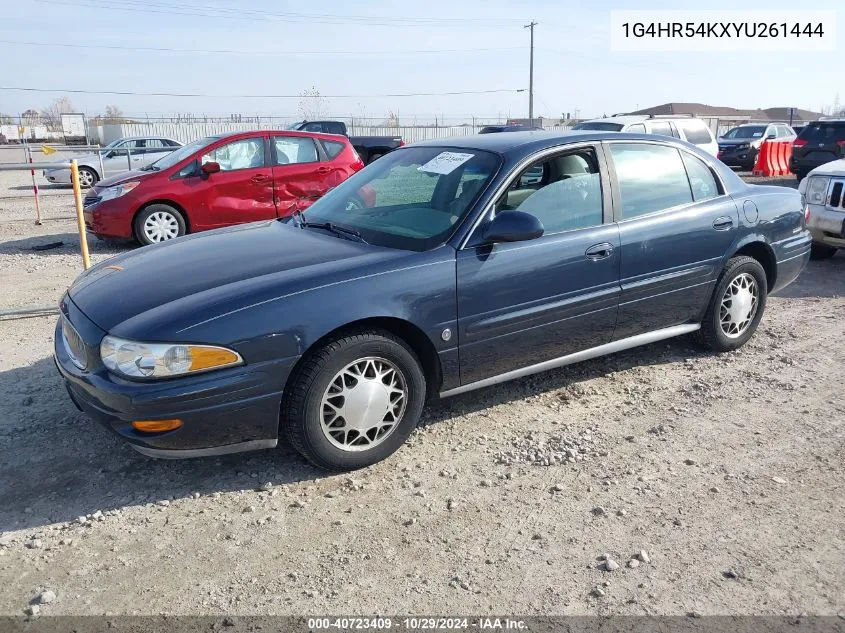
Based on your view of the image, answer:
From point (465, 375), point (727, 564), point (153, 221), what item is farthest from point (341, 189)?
point (153, 221)

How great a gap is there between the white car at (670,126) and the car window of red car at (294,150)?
190 inches

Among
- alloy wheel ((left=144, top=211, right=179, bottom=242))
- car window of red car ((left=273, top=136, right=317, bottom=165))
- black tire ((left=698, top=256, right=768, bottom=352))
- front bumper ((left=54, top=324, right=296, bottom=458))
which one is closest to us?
front bumper ((left=54, top=324, right=296, bottom=458))

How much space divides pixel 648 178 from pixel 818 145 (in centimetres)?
1281

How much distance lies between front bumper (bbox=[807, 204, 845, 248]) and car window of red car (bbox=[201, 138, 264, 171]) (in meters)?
6.71

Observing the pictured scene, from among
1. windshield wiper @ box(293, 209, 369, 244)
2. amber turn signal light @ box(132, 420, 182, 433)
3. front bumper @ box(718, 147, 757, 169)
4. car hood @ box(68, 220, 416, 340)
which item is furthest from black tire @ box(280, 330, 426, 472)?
front bumper @ box(718, 147, 757, 169)

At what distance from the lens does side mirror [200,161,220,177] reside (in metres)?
8.92

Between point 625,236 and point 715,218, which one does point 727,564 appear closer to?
point 625,236

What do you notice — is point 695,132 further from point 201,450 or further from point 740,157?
point 201,450

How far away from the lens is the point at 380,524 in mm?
3045

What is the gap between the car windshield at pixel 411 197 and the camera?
148 inches

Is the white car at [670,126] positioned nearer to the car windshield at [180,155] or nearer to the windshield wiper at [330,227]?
the car windshield at [180,155]

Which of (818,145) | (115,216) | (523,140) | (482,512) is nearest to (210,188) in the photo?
(115,216)

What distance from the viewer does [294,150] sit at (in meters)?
9.59

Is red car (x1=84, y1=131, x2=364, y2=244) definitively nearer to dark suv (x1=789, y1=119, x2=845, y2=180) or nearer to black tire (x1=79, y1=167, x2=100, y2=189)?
black tire (x1=79, y1=167, x2=100, y2=189)
